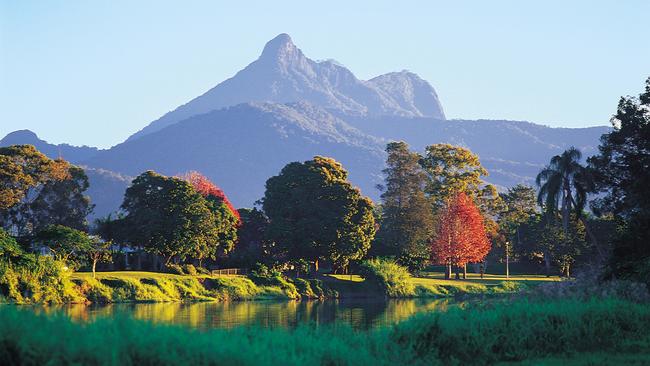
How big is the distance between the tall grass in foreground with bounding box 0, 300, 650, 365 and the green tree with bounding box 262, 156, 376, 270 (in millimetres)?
56486

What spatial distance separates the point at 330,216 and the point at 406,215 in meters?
19.0

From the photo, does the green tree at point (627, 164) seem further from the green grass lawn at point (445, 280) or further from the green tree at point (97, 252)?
the green tree at point (97, 252)

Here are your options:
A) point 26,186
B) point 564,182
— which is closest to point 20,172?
point 26,186

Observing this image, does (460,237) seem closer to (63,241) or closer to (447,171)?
(447,171)

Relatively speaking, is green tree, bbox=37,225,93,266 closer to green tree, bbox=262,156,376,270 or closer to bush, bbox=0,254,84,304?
bush, bbox=0,254,84,304

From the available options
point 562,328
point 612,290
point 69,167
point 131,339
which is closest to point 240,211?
point 69,167

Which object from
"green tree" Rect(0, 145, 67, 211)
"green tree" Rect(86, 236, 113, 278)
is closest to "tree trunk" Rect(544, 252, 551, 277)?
"green tree" Rect(86, 236, 113, 278)

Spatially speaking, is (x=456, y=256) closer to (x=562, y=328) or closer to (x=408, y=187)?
(x=408, y=187)

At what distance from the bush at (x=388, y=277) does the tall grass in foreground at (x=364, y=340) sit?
56.4 metres

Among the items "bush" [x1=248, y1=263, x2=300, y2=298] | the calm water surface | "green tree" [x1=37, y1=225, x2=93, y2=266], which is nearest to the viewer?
the calm water surface

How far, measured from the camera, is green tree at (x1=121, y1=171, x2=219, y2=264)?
259 ft

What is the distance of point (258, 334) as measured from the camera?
19.3m

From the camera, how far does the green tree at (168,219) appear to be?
78.8 meters

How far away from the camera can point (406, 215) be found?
101 metres
